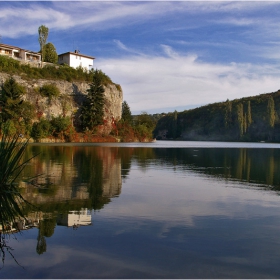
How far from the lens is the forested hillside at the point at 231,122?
127188mm

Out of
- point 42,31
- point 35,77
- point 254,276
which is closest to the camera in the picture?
point 254,276

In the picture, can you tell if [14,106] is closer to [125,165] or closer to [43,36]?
[43,36]

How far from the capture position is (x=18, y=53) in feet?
260

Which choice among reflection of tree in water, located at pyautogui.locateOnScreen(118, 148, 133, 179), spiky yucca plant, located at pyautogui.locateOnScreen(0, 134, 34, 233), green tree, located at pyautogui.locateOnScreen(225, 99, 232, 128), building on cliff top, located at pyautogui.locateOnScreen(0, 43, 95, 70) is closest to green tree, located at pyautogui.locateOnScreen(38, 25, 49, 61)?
building on cliff top, located at pyautogui.locateOnScreen(0, 43, 95, 70)

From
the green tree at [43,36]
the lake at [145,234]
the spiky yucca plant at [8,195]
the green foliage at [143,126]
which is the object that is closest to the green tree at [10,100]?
the green tree at [43,36]

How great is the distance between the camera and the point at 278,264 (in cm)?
500

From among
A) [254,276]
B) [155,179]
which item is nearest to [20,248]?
[254,276]

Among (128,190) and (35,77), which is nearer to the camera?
(128,190)

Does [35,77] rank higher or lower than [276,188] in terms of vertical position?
higher

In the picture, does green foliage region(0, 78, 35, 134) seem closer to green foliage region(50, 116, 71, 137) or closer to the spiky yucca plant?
green foliage region(50, 116, 71, 137)

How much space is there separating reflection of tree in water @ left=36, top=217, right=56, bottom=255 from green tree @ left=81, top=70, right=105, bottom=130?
6224 centimetres

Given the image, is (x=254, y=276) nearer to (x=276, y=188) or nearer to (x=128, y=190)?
(x=128, y=190)

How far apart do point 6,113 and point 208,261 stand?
184 feet

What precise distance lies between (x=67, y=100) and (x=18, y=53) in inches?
861
